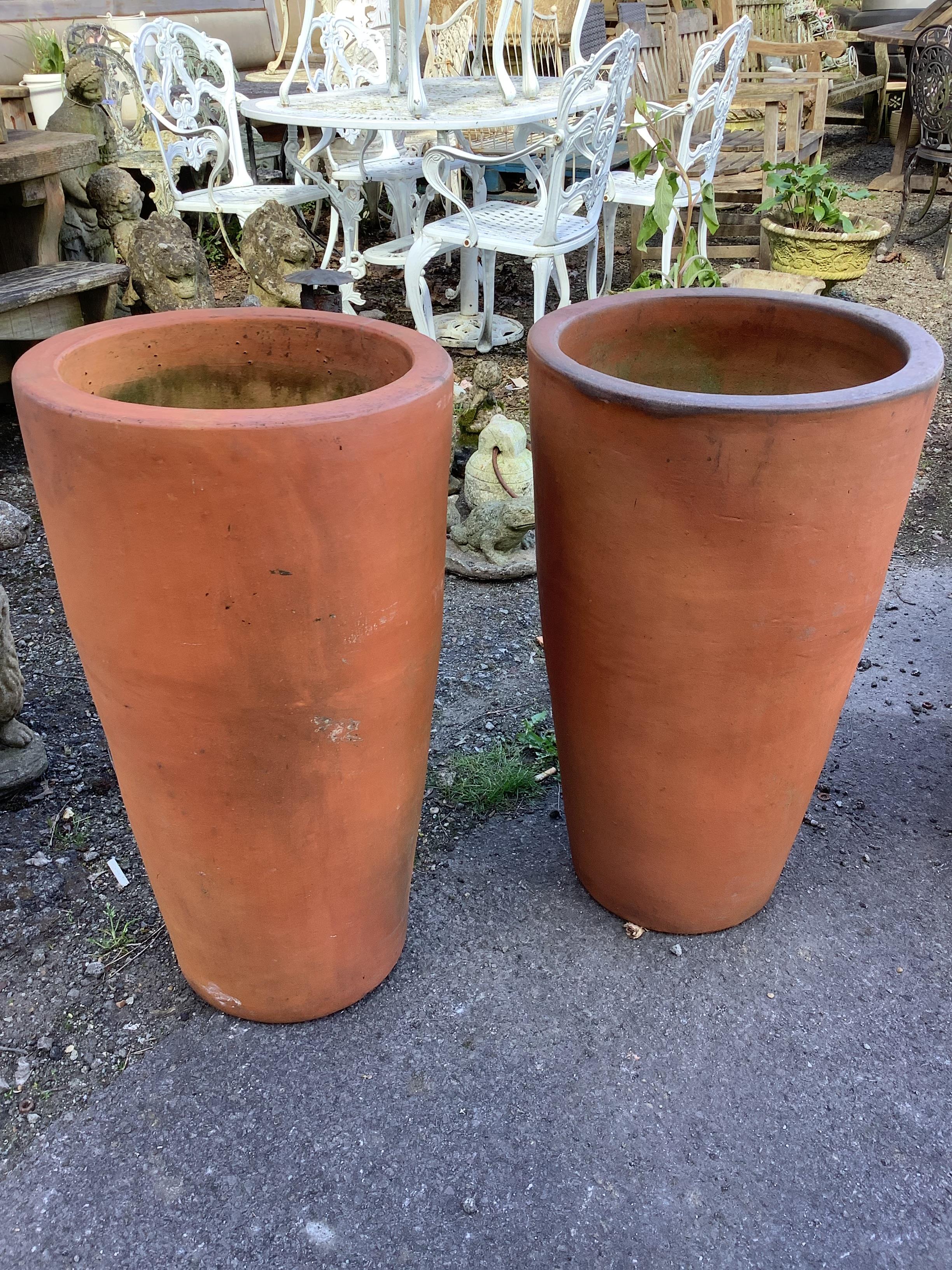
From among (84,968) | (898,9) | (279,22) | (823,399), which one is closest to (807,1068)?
(823,399)

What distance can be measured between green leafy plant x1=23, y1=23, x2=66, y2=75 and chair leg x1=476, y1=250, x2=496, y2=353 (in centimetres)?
336

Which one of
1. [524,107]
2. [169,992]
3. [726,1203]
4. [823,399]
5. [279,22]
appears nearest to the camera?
[823,399]

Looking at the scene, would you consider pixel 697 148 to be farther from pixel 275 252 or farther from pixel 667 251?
pixel 275 252

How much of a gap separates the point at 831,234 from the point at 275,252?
2572 mm

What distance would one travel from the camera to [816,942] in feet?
5.84

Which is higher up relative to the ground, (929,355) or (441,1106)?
(929,355)

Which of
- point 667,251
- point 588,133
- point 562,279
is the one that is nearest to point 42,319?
point 562,279

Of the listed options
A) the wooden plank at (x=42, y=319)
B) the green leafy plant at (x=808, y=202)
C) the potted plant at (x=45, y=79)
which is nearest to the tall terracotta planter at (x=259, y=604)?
the wooden plank at (x=42, y=319)

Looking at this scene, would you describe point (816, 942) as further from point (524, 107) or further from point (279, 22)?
point (279, 22)

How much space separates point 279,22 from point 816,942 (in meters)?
8.66

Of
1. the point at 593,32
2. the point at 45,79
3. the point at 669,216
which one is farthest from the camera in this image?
the point at 593,32

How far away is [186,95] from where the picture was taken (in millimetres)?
5012

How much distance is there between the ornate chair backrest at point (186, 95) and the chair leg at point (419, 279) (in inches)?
56.7

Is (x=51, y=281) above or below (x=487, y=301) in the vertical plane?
above
